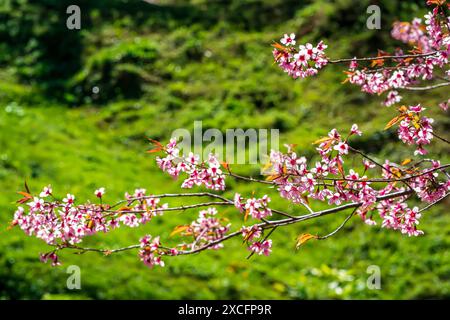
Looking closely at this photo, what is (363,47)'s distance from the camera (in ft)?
42.0

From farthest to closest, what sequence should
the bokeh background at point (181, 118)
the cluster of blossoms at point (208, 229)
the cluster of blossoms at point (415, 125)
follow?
the bokeh background at point (181, 118), the cluster of blossoms at point (208, 229), the cluster of blossoms at point (415, 125)

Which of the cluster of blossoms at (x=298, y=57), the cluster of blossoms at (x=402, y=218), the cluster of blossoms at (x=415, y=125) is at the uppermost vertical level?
the cluster of blossoms at (x=298, y=57)

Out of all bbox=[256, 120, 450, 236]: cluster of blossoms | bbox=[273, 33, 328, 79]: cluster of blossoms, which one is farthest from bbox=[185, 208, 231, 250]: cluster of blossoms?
bbox=[273, 33, 328, 79]: cluster of blossoms

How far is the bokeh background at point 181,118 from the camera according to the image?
7.80 m

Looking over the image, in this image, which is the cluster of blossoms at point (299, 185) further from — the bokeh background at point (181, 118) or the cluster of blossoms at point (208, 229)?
A: the bokeh background at point (181, 118)

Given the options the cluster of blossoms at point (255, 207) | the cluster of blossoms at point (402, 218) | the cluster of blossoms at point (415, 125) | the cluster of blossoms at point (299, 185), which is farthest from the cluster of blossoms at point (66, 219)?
the cluster of blossoms at point (415, 125)

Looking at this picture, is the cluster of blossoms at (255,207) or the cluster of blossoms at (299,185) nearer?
the cluster of blossoms at (299,185)

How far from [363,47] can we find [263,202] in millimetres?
9990

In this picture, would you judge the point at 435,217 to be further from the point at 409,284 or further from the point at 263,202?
the point at 263,202

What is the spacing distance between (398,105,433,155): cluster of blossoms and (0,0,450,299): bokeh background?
4.52 metres

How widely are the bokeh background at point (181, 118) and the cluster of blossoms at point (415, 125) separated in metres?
4.52

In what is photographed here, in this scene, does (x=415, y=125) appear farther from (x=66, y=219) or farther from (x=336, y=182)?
(x=66, y=219)

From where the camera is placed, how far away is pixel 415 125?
11.0ft
